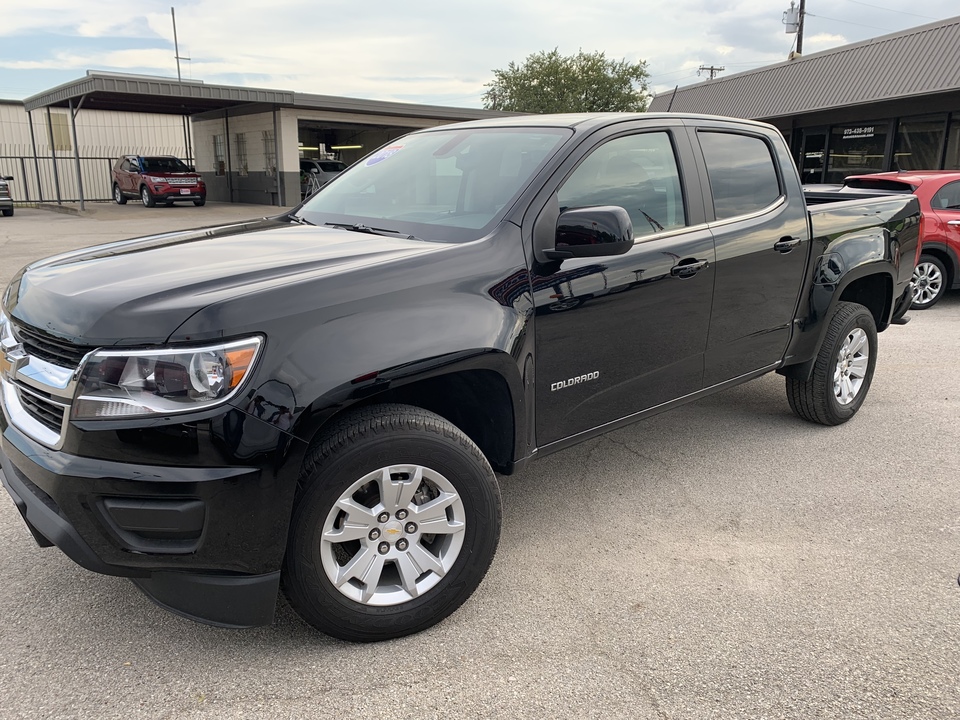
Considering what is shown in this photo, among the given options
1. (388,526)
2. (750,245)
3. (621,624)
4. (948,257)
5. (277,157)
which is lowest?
(621,624)

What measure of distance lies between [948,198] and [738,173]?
643 cm

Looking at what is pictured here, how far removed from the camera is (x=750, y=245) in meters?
3.83

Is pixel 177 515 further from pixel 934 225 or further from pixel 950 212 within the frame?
pixel 950 212

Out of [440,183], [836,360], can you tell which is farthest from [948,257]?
[440,183]

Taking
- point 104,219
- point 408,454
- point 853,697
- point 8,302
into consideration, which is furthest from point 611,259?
point 104,219

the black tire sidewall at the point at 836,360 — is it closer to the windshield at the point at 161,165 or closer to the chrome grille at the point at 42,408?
the chrome grille at the point at 42,408

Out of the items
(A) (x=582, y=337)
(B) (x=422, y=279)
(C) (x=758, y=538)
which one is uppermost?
(B) (x=422, y=279)

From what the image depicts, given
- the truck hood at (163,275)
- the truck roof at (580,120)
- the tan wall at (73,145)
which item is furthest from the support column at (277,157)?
the truck hood at (163,275)

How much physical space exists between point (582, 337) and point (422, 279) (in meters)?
0.80

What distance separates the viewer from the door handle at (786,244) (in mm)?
4012

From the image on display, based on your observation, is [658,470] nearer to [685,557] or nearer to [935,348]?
[685,557]

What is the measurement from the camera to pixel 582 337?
307cm

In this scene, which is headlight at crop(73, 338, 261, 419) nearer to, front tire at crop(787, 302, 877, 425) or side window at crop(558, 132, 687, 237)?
side window at crop(558, 132, 687, 237)

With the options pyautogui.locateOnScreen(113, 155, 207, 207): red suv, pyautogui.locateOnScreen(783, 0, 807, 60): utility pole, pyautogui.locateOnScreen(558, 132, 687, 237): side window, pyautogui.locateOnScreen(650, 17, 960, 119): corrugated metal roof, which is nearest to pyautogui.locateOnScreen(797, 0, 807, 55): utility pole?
pyautogui.locateOnScreen(783, 0, 807, 60): utility pole
